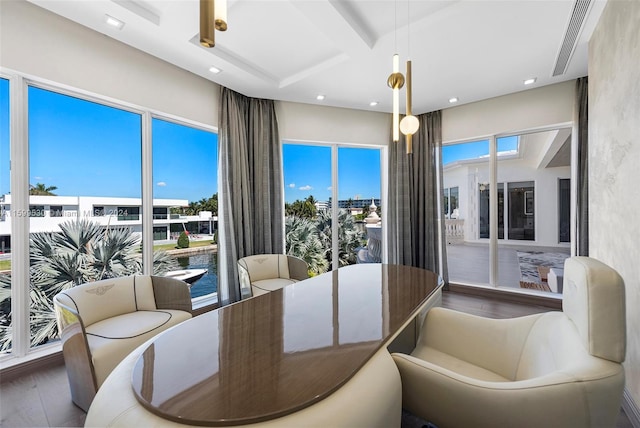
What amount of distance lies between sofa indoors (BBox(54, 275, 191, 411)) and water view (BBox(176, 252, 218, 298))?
1001mm

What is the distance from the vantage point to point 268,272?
3.09 meters

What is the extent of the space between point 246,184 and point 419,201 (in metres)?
2.63

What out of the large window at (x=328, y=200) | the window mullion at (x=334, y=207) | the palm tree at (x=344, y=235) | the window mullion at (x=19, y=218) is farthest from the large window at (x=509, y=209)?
the window mullion at (x=19, y=218)

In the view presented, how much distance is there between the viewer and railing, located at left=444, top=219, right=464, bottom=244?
14.0 feet

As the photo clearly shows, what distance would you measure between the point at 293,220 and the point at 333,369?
10.8 ft

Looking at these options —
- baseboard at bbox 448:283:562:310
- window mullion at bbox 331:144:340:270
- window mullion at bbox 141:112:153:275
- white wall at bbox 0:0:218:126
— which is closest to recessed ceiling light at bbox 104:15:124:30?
white wall at bbox 0:0:218:126

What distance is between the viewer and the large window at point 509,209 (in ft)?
12.8

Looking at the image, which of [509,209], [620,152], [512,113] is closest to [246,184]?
[620,152]

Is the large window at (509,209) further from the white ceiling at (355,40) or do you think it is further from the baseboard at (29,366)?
the baseboard at (29,366)

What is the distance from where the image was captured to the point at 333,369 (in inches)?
34.5

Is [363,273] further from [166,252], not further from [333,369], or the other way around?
[166,252]

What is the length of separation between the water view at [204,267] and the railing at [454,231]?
11.3 feet

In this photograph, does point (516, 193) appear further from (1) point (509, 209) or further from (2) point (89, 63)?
(2) point (89, 63)

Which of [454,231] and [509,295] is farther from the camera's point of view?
[454,231]
